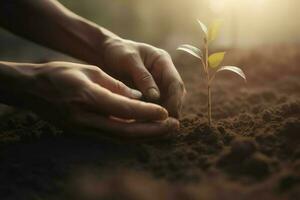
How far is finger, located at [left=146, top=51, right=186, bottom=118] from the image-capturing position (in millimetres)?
1767

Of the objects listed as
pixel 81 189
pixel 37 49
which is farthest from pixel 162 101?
pixel 37 49

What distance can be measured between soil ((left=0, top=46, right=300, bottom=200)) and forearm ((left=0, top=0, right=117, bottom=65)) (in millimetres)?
368

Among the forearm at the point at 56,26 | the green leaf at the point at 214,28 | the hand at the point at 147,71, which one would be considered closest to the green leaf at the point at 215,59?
the green leaf at the point at 214,28

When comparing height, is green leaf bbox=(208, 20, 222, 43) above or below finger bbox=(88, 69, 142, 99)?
above

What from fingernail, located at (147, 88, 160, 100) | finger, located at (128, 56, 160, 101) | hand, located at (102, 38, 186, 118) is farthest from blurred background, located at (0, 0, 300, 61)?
fingernail, located at (147, 88, 160, 100)

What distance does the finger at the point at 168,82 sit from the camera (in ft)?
5.80

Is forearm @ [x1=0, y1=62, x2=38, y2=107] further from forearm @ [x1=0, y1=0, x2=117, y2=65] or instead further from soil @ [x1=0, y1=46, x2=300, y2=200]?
forearm @ [x1=0, y1=0, x2=117, y2=65]

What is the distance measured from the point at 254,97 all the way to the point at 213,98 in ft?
0.67

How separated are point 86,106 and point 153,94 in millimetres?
306

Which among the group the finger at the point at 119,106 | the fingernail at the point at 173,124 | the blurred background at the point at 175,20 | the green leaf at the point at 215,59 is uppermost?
the green leaf at the point at 215,59

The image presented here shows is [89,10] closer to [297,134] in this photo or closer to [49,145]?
[49,145]

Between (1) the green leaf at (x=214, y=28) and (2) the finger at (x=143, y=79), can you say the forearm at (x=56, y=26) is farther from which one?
(1) the green leaf at (x=214, y=28)

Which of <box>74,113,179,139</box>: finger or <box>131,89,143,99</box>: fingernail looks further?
<box>131,89,143,99</box>: fingernail

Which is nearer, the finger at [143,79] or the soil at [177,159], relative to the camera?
the soil at [177,159]
